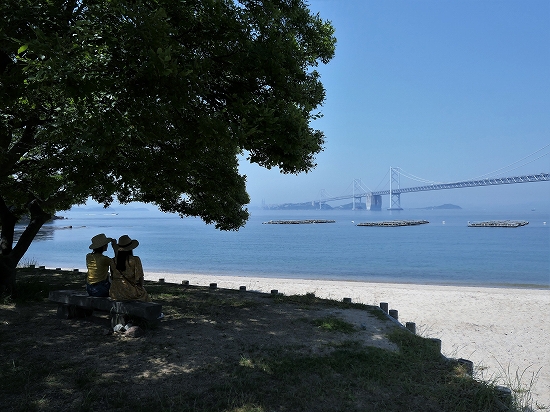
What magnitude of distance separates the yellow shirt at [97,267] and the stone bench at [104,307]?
1.18 ft

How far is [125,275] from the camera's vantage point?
736 centimetres

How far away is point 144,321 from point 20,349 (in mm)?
1919

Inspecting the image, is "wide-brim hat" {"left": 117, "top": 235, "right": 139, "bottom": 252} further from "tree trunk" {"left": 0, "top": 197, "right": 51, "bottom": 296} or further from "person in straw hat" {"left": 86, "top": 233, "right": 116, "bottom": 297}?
"tree trunk" {"left": 0, "top": 197, "right": 51, "bottom": 296}

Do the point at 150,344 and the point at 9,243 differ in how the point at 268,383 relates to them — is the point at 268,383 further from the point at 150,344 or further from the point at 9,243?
the point at 9,243

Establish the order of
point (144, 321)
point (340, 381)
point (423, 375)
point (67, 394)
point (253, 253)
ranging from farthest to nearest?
point (253, 253), point (144, 321), point (423, 375), point (340, 381), point (67, 394)

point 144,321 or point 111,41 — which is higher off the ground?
point 111,41

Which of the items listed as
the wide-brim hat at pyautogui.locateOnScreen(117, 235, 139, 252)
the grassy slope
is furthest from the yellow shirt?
the grassy slope

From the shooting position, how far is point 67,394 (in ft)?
16.3

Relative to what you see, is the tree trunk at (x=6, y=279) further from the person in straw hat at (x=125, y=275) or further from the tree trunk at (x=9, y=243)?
the person in straw hat at (x=125, y=275)

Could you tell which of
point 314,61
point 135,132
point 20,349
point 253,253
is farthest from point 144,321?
point 253,253

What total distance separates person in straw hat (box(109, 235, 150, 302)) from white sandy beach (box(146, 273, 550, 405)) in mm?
6673

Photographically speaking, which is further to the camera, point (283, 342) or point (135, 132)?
point (283, 342)

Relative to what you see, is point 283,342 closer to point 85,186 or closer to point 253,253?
point 85,186

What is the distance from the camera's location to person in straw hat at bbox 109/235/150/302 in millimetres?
7383
